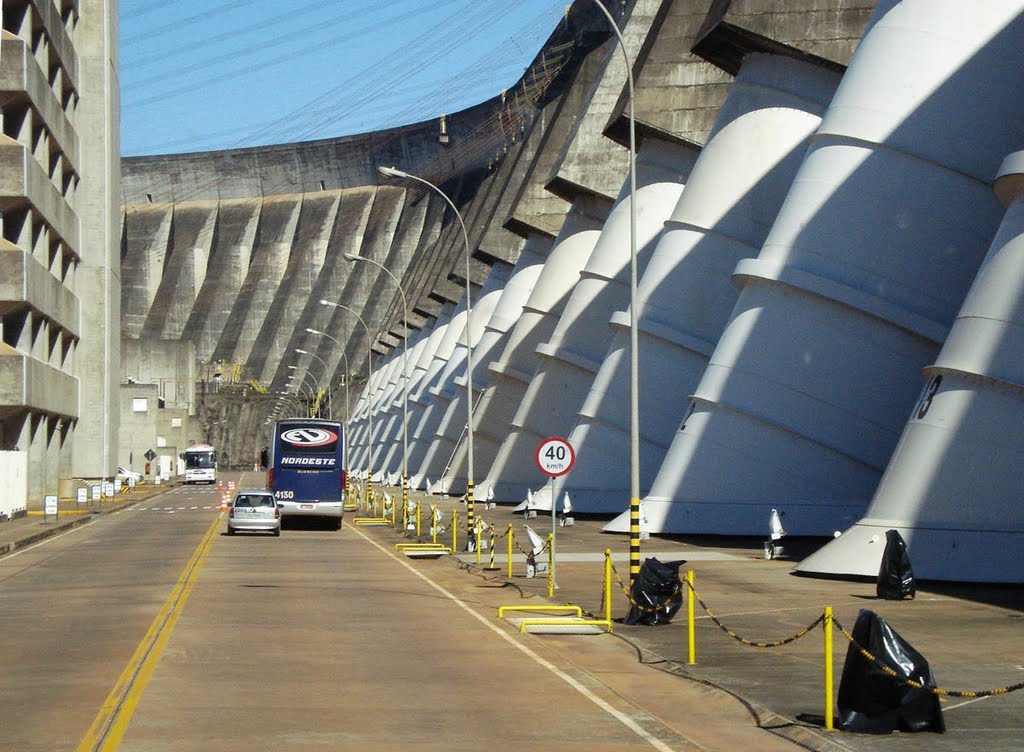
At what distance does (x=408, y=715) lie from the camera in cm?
1207

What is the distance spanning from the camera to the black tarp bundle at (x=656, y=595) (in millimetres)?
19719

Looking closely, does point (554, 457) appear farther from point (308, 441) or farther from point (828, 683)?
point (308, 441)

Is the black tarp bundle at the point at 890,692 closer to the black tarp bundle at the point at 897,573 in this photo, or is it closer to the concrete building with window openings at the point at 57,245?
the black tarp bundle at the point at 897,573

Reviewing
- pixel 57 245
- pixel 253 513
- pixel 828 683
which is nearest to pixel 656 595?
pixel 828 683

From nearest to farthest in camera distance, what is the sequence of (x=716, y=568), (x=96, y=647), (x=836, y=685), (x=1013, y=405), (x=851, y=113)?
(x=836, y=685), (x=96, y=647), (x=1013, y=405), (x=716, y=568), (x=851, y=113)

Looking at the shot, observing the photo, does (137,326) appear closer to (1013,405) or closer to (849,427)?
(849,427)

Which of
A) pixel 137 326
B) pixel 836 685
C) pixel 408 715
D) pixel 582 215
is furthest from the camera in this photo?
pixel 137 326

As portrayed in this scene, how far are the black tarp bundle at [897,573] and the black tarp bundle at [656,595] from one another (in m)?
3.50

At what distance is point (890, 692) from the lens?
37.2ft

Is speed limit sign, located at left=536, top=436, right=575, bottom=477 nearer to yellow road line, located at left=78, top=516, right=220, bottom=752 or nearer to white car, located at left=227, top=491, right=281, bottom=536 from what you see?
yellow road line, located at left=78, top=516, right=220, bottom=752

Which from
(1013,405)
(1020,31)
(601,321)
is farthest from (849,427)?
(601,321)

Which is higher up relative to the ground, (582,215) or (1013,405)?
(582,215)

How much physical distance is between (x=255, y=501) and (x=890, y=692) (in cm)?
3417

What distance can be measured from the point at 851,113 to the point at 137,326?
154m
